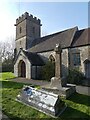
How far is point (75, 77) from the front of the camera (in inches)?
739

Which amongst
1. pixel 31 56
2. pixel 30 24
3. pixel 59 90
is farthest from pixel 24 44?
pixel 59 90

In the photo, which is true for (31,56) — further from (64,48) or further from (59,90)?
(59,90)

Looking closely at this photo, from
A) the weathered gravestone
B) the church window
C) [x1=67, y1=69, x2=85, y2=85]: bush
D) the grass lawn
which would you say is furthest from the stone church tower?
the grass lawn

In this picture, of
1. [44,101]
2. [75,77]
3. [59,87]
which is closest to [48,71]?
[75,77]

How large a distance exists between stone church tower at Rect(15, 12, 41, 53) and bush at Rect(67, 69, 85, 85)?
1603 cm

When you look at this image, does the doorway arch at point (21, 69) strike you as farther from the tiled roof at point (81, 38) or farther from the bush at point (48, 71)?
the tiled roof at point (81, 38)

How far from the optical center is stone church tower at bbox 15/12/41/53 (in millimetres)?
33906

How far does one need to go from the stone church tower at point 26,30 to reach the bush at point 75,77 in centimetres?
1603

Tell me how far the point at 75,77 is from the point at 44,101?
36.0ft

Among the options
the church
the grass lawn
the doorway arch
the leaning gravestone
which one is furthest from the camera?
the doorway arch

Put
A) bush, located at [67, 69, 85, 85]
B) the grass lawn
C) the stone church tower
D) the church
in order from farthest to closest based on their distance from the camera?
the stone church tower, the church, bush, located at [67, 69, 85, 85], the grass lawn

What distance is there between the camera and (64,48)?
22094mm

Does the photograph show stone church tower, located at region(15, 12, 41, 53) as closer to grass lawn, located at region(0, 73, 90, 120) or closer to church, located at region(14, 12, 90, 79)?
church, located at region(14, 12, 90, 79)

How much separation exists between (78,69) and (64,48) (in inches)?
149
